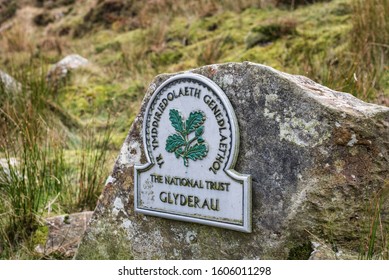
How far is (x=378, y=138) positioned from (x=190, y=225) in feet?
2.75

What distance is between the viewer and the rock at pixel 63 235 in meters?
2.65

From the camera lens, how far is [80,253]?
2344mm

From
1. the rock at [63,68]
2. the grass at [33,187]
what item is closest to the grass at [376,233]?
the grass at [33,187]

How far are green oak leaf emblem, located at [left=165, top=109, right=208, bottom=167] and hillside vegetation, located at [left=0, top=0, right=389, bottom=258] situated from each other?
1.10m

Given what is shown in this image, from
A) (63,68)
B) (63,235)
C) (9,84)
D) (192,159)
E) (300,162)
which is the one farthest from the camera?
(63,68)

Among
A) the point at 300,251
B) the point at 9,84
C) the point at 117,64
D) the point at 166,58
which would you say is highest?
the point at 300,251

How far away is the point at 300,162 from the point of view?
1.78 m

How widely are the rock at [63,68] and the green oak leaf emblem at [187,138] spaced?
434 cm

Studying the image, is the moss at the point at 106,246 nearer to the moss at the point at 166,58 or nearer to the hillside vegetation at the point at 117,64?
the hillside vegetation at the point at 117,64

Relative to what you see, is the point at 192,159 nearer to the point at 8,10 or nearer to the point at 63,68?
the point at 63,68

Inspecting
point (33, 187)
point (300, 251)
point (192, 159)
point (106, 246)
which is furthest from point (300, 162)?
point (33, 187)

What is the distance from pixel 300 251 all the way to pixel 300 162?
339 millimetres

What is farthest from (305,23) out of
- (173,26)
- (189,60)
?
(173,26)

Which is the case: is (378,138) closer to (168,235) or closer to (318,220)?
(318,220)
